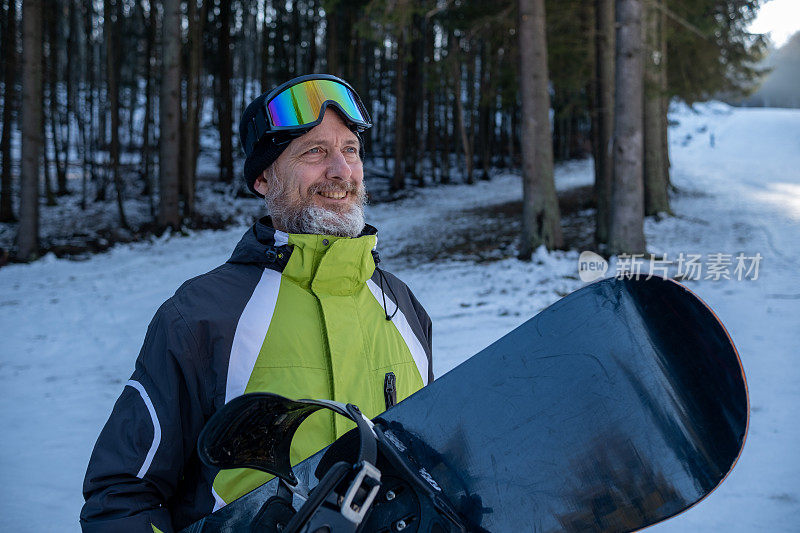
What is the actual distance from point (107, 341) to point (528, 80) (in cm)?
668

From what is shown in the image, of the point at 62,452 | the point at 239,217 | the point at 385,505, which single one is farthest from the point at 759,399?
the point at 239,217

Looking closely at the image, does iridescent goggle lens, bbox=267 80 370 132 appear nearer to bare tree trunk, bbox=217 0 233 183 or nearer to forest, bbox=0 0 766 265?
forest, bbox=0 0 766 265

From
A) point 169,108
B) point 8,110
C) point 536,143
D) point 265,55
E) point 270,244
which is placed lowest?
point 270,244

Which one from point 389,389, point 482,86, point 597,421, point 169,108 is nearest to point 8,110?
point 169,108

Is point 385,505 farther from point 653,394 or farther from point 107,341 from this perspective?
point 107,341

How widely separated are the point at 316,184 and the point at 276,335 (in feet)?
1.95

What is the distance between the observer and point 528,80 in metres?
8.80

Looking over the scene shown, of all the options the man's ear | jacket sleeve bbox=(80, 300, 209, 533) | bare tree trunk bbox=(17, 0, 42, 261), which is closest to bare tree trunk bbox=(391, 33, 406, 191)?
bare tree trunk bbox=(17, 0, 42, 261)

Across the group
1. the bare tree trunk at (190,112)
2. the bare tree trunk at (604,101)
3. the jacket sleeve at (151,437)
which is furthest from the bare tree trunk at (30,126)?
the jacket sleeve at (151,437)

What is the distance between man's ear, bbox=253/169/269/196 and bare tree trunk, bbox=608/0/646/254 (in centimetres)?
691

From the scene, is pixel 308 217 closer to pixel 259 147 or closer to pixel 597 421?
pixel 259 147

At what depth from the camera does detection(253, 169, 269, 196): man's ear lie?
6.65ft

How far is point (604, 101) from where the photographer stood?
10508mm

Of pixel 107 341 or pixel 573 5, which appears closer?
pixel 107 341
